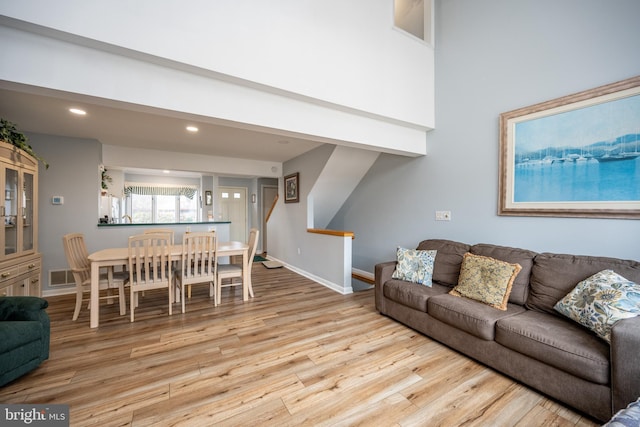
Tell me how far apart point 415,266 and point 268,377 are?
185 centimetres

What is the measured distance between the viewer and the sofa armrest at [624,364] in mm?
1335

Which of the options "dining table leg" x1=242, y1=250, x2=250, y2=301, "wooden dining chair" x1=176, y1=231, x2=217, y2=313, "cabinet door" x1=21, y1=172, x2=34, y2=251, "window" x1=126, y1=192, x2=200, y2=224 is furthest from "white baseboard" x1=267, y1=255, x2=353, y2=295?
"window" x1=126, y1=192, x2=200, y2=224

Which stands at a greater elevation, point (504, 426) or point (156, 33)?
point (156, 33)

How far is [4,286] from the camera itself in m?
2.57

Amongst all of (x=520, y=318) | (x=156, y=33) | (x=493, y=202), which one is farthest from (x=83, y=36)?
(x=493, y=202)

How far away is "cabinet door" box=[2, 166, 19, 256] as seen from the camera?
2.69 m

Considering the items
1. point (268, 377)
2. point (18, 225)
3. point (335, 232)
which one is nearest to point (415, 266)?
point (335, 232)

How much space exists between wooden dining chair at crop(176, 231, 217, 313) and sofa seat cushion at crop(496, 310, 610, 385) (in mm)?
3019

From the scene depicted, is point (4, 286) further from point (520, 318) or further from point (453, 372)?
point (520, 318)

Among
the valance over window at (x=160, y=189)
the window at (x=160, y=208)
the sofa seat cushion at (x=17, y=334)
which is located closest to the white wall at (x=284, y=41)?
the sofa seat cushion at (x=17, y=334)

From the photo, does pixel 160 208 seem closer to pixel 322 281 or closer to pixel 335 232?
pixel 322 281

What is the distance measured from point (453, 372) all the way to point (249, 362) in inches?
62.8

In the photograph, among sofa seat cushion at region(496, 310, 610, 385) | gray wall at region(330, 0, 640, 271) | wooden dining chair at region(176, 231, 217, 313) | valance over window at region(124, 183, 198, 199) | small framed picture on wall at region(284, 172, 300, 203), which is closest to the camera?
sofa seat cushion at region(496, 310, 610, 385)

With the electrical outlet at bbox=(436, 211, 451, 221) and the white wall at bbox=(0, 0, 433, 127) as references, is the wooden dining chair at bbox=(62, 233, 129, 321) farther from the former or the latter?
the electrical outlet at bbox=(436, 211, 451, 221)
